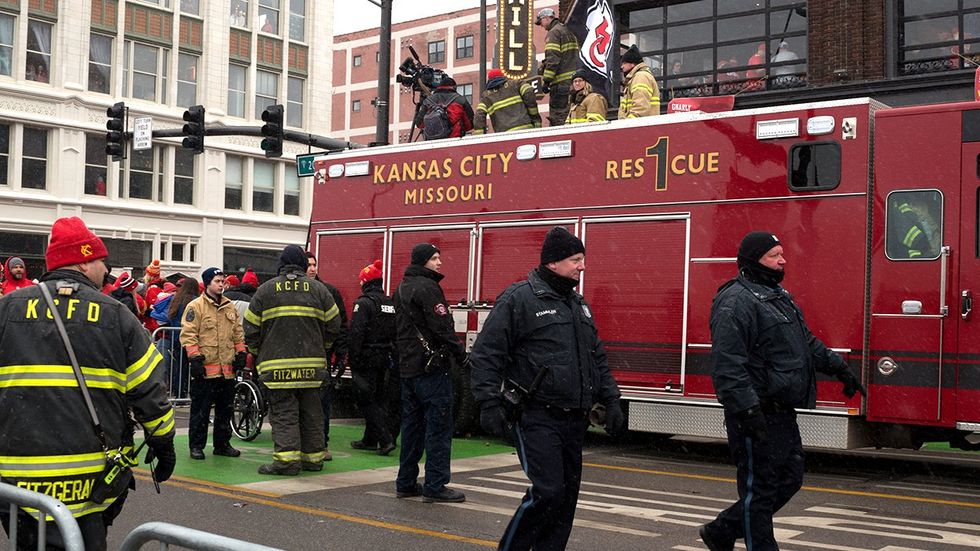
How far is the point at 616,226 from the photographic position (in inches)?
444

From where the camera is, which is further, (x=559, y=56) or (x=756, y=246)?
(x=559, y=56)

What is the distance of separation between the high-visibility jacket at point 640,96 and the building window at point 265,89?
3451 cm

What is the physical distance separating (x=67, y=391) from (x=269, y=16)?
144ft

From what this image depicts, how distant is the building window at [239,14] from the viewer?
44.7 meters

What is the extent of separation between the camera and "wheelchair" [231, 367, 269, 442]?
481 inches

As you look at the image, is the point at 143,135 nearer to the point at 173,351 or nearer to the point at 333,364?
the point at 173,351

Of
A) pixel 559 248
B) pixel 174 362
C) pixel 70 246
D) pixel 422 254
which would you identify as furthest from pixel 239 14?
pixel 70 246

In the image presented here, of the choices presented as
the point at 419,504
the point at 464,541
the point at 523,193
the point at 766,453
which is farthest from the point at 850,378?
the point at 523,193

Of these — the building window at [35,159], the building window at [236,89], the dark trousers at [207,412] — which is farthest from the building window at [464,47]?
the dark trousers at [207,412]

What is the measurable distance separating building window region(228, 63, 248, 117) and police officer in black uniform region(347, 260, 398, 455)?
3473cm

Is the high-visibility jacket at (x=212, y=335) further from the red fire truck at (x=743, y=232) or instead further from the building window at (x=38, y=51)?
the building window at (x=38, y=51)

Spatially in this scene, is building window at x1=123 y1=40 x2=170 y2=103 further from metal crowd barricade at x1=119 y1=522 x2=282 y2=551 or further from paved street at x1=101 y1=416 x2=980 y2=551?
metal crowd barricade at x1=119 y1=522 x2=282 y2=551

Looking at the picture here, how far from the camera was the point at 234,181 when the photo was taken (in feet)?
146

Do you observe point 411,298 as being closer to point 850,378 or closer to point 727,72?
point 850,378
